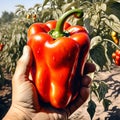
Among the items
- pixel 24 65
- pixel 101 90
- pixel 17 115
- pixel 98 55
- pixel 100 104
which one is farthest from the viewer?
pixel 100 104

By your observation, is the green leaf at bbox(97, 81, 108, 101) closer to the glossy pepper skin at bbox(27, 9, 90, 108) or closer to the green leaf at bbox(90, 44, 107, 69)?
the green leaf at bbox(90, 44, 107, 69)

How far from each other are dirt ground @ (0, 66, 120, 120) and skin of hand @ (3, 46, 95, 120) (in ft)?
7.00

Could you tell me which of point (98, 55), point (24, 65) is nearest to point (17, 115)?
point (24, 65)

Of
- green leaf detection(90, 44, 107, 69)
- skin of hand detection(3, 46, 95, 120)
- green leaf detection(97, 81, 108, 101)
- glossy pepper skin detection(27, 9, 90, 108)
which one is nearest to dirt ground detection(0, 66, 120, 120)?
green leaf detection(97, 81, 108, 101)

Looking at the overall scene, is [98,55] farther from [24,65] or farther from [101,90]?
[24,65]

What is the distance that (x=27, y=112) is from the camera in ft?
5.20

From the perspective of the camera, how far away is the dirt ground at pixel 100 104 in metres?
3.78

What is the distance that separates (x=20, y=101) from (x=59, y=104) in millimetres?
206

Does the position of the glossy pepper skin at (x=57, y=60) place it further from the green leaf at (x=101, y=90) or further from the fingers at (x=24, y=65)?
the green leaf at (x=101, y=90)

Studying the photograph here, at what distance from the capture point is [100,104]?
4.17 metres

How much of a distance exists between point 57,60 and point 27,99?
0.26m

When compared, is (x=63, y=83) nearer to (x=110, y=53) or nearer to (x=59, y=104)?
(x=59, y=104)

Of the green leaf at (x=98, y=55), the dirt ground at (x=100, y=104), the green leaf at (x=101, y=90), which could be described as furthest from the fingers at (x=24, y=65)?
the dirt ground at (x=100, y=104)

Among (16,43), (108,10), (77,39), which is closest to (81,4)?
(108,10)
